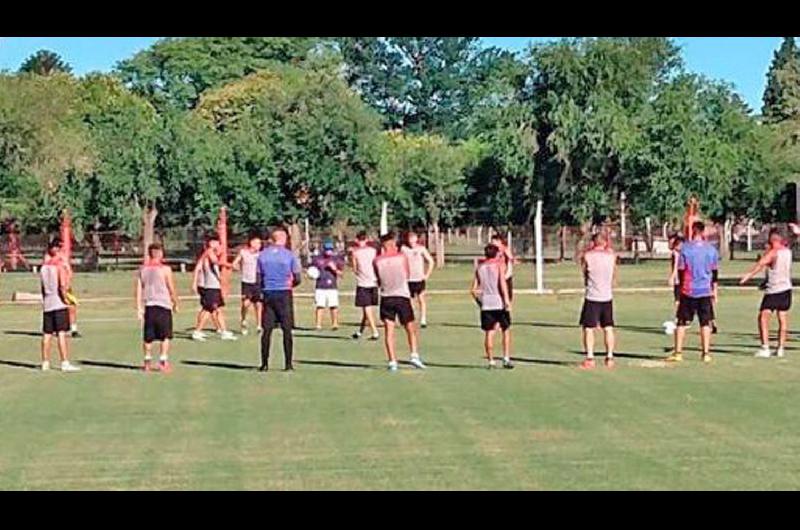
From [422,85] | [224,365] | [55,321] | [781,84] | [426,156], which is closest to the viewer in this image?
[55,321]

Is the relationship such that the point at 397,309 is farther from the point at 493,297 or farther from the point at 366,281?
the point at 366,281

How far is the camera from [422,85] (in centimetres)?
12444

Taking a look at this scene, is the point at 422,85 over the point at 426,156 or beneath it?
over

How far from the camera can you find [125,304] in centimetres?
3888

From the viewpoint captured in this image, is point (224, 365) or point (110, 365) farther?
point (110, 365)

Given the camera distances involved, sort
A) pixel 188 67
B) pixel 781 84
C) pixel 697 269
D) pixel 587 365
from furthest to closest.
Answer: pixel 781 84 → pixel 188 67 → pixel 697 269 → pixel 587 365

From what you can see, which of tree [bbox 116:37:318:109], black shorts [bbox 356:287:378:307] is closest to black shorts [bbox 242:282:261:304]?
black shorts [bbox 356:287:378:307]

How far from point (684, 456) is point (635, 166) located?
6047 cm

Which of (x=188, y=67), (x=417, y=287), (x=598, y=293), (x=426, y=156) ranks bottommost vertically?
(x=417, y=287)

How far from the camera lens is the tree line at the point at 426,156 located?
2557 inches

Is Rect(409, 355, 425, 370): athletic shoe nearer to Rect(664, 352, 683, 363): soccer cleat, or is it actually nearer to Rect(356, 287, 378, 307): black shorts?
Rect(664, 352, 683, 363): soccer cleat

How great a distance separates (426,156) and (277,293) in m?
57.4

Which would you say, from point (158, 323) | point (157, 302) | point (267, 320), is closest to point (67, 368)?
point (158, 323)
